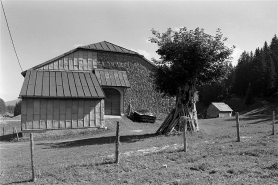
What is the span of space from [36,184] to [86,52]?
86.5 ft

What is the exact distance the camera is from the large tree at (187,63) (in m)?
18.7

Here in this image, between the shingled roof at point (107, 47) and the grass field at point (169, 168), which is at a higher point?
the shingled roof at point (107, 47)

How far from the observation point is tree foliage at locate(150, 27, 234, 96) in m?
18.7

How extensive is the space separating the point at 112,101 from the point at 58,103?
10100 mm

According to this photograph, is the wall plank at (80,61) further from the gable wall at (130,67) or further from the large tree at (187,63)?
the large tree at (187,63)

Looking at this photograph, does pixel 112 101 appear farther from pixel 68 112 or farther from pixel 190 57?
pixel 190 57

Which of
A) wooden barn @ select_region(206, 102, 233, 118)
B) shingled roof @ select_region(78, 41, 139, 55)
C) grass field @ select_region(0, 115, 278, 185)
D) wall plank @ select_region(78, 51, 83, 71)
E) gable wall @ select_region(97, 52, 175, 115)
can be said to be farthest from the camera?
wooden barn @ select_region(206, 102, 233, 118)

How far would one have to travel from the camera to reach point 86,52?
33.0 meters

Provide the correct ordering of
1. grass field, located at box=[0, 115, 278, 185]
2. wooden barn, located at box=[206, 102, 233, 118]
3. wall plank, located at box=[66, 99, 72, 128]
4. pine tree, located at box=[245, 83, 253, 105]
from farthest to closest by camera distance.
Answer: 1. pine tree, located at box=[245, 83, 253, 105]
2. wooden barn, located at box=[206, 102, 233, 118]
3. wall plank, located at box=[66, 99, 72, 128]
4. grass field, located at box=[0, 115, 278, 185]

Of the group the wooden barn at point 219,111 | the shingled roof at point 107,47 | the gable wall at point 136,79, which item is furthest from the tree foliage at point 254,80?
the shingled roof at point 107,47

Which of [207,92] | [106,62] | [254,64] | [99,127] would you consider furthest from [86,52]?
[207,92]

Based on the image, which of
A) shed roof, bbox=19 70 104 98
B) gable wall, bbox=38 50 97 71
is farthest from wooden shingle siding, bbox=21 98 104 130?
gable wall, bbox=38 50 97 71

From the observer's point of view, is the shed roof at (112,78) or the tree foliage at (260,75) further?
the tree foliage at (260,75)

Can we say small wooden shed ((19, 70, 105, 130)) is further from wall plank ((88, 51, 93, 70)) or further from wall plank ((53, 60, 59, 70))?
wall plank ((88, 51, 93, 70))
